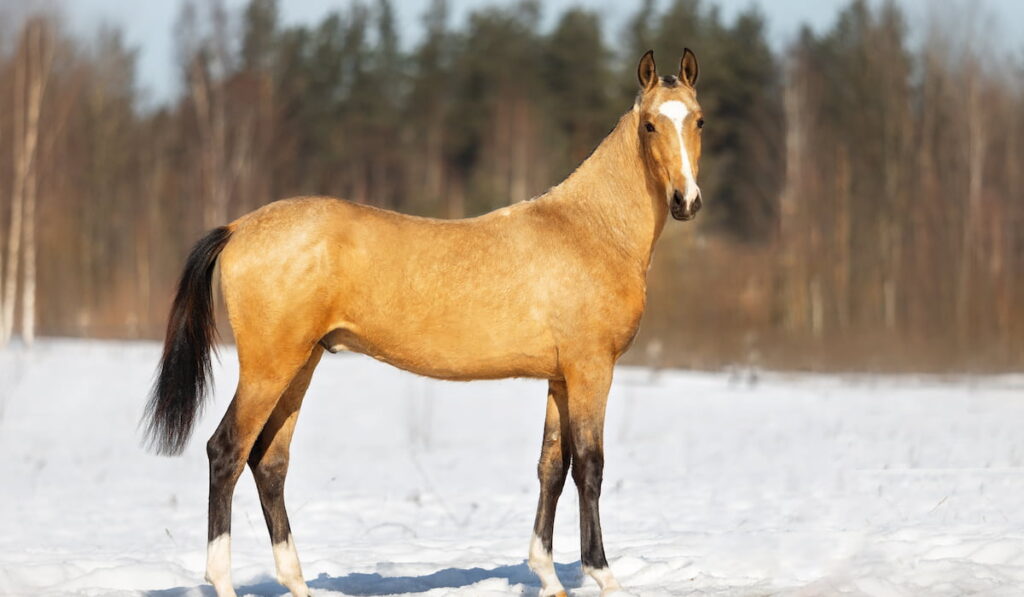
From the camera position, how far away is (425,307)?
16.8ft

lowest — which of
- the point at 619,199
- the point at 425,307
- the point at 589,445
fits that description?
the point at 589,445

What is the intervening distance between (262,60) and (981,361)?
77.3 feet

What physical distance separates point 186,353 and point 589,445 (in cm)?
195

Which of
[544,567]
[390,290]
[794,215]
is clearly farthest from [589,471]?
[794,215]

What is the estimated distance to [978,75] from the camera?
27812mm

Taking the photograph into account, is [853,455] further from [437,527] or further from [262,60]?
[262,60]

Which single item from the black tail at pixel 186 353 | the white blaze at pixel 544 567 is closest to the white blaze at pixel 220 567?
the black tail at pixel 186 353

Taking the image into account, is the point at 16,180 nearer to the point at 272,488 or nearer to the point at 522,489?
the point at 522,489

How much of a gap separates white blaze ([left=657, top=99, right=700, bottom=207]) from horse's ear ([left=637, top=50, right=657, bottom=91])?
7.9 inches

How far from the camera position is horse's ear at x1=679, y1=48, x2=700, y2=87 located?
541 cm

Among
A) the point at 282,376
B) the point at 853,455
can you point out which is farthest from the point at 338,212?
the point at 853,455

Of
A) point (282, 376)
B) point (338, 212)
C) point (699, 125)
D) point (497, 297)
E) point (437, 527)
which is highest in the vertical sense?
point (699, 125)

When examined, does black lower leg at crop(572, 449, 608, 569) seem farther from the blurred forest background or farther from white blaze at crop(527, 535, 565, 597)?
the blurred forest background

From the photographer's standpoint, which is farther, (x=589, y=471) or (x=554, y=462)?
(x=554, y=462)
